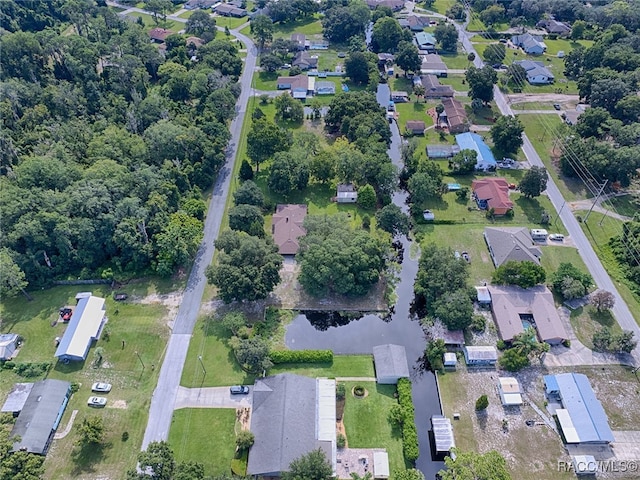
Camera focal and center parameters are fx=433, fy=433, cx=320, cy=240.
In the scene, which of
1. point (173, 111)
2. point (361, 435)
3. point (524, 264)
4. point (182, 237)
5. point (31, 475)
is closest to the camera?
point (31, 475)

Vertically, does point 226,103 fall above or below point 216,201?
above

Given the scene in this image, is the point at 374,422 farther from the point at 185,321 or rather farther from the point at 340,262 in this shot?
the point at 185,321

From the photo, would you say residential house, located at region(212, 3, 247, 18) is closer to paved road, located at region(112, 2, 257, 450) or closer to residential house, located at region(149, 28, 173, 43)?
residential house, located at region(149, 28, 173, 43)

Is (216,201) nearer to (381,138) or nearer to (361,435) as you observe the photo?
(381,138)

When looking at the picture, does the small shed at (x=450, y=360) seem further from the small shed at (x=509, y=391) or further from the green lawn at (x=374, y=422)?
the green lawn at (x=374, y=422)

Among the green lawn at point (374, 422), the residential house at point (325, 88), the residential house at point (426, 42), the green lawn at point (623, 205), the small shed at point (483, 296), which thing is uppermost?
the residential house at point (426, 42)

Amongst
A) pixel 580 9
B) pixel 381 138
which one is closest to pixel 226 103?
pixel 381 138

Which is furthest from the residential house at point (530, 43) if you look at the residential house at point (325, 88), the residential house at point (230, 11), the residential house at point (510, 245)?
the residential house at point (230, 11)
